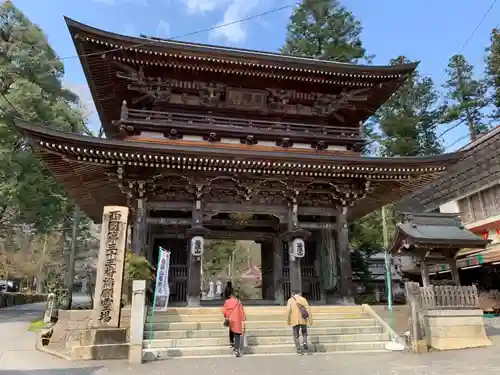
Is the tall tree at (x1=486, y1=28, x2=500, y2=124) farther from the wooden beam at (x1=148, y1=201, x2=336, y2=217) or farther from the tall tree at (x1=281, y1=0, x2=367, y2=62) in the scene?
the wooden beam at (x1=148, y1=201, x2=336, y2=217)

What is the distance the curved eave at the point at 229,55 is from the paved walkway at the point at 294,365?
10320 millimetres

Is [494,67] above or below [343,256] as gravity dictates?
above

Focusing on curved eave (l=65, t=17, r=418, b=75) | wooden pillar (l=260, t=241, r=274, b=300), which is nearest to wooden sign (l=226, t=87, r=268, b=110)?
curved eave (l=65, t=17, r=418, b=75)

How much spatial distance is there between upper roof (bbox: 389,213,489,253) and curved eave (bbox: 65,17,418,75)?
6233 millimetres

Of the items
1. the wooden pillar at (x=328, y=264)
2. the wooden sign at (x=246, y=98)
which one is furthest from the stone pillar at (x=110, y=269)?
the wooden pillar at (x=328, y=264)

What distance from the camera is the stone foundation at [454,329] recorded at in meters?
9.89

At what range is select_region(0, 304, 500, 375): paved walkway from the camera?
7.27 metres

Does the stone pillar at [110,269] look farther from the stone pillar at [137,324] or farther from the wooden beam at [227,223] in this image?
the wooden beam at [227,223]

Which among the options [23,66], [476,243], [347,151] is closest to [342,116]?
[347,151]

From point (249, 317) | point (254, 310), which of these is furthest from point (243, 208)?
point (249, 317)

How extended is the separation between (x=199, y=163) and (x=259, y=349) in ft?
19.5

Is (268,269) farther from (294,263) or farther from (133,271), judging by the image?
(133,271)

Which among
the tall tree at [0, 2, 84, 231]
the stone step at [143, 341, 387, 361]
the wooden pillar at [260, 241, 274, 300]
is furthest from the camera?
the tall tree at [0, 2, 84, 231]

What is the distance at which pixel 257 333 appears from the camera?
33.2 ft
